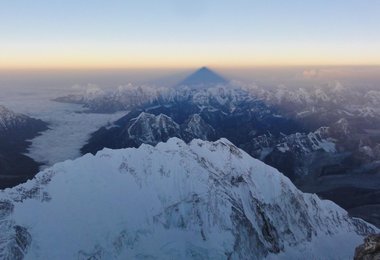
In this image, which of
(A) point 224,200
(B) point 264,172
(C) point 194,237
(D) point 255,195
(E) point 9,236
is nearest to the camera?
(E) point 9,236

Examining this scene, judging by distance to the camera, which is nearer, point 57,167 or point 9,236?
point 9,236

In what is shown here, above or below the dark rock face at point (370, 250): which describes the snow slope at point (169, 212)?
below

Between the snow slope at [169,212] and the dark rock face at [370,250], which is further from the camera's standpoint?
the snow slope at [169,212]

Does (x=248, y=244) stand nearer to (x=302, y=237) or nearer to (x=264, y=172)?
(x=302, y=237)

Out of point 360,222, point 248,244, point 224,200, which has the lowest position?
point 360,222

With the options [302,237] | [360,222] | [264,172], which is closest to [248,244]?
[302,237]
